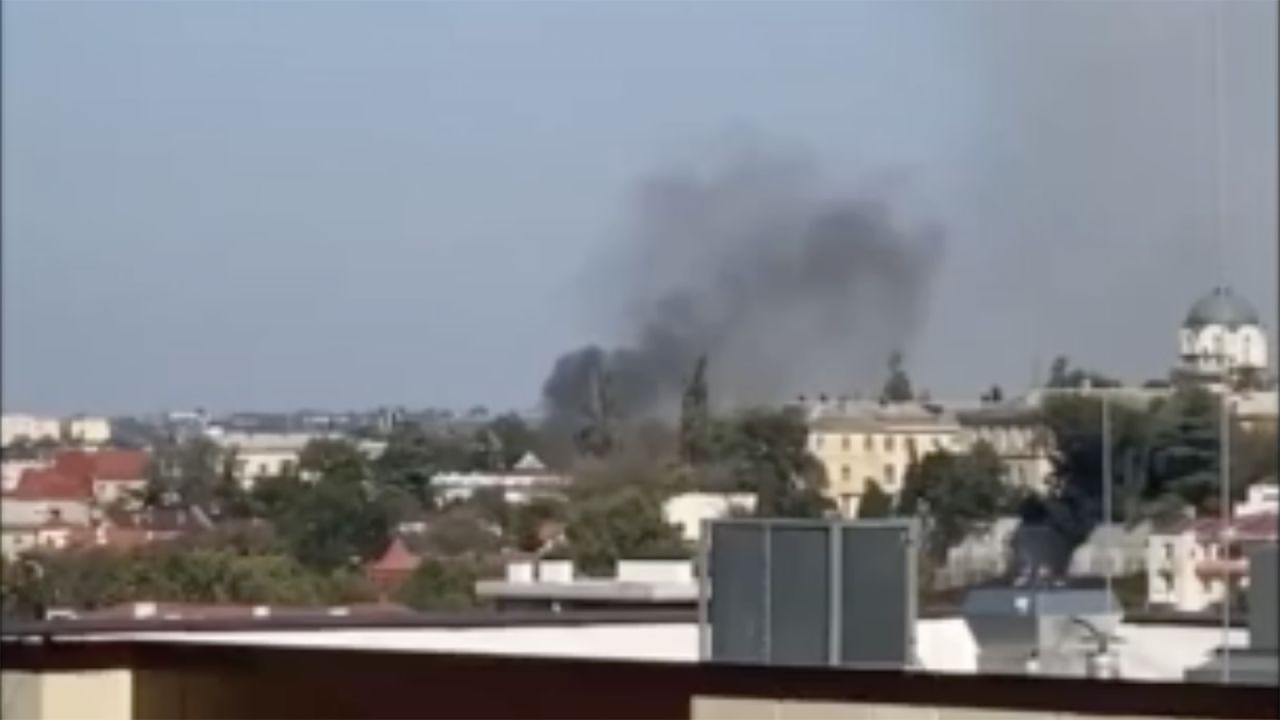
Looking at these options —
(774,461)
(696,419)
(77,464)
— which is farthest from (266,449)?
(774,461)

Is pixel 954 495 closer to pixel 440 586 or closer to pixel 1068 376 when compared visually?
pixel 1068 376

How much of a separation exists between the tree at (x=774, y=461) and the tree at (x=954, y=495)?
30 cm

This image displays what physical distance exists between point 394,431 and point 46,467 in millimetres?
1298

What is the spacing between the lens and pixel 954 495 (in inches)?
334

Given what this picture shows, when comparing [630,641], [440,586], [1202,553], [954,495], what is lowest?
[630,641]

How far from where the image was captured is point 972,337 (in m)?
8.55

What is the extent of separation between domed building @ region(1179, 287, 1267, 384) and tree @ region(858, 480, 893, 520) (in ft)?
2.82

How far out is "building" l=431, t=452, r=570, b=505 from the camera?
9.38 meters

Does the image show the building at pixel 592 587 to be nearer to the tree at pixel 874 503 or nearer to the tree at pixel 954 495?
the tree at pixel 874 503

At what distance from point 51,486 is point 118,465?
261 millimetres

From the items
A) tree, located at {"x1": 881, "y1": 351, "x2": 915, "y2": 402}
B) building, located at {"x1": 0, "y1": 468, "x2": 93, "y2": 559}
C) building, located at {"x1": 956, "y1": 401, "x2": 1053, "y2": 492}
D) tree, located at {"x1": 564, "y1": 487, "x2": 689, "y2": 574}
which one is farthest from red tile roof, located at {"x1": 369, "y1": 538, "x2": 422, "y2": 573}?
building, located at {"x1": 956, "y1": 401, "x2": 1053, "y2": 492}

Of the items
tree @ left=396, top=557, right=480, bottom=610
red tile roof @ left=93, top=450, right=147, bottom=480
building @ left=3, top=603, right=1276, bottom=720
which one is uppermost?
red tile roof @ left=93, top=450, right=147, bottom=480

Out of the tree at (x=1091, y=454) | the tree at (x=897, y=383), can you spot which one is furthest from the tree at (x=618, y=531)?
the tree at (x=1091, y=454)

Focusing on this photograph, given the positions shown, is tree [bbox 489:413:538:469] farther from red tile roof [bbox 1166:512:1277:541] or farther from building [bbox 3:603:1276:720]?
red tile roof [bbox 1166:512:1277:541]
